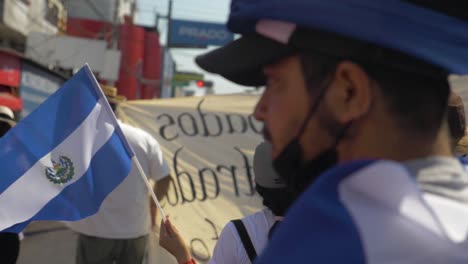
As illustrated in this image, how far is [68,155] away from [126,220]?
1.35 m

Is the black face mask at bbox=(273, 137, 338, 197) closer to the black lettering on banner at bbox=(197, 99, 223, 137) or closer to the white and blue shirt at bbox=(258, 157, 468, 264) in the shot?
the white and blue shirt at bbox=(258, 157, 468, 264)

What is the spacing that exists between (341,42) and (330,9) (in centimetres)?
6

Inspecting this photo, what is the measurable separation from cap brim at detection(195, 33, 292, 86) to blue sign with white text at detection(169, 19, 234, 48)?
905 inches

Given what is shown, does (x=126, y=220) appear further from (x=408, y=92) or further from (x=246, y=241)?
(x=408, y=92)

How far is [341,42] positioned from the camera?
94 centimetres

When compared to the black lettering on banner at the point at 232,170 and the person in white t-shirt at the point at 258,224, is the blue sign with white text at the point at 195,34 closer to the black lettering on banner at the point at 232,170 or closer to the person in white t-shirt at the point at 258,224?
the black lettering on banner at the point at 232,170

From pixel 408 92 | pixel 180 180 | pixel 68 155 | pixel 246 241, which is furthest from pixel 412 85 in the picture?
pixel 180 180

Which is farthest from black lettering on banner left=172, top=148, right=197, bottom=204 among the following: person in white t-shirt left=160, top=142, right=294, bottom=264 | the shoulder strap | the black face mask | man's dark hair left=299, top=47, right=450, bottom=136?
man's dark hair left=299, top=47, right=450, bottom=136

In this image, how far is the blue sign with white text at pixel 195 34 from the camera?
79.2 feet

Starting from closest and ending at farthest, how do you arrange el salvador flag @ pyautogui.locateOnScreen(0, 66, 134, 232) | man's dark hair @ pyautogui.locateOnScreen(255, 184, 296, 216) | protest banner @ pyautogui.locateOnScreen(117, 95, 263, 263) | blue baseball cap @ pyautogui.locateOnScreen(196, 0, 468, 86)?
blue baseball cap @ pyautogui.locateOnScreen(196, 0, 468, 86), man's dark hair @ pyautogui.locateOnScreen(255, 184, 296, 216), el salvador flag @ pyautogui.locateOnScreen(0, 66, 134, 232), protest banner @ pyautogui.locateOnScreen(117, 95, 263, 263)

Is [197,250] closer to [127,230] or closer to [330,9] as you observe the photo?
[127,230]

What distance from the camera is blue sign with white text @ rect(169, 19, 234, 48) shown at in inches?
950

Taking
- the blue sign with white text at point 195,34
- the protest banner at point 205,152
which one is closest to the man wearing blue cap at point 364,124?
the protest banner at point 205,152

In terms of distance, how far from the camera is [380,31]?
90 centimetres
